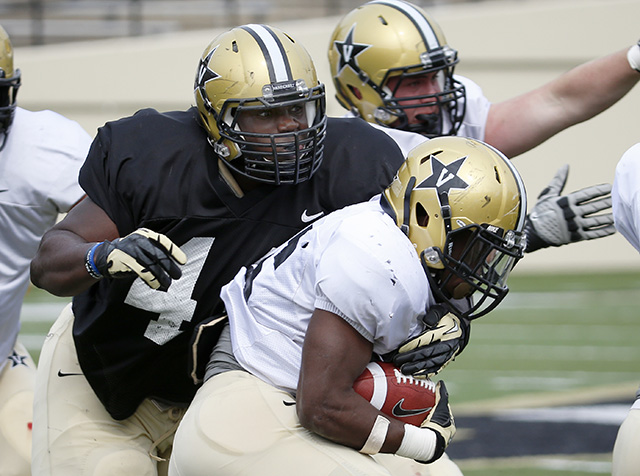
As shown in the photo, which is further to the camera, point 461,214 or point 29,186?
point 29,186

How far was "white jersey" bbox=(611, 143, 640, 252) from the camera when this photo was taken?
2.62 meters

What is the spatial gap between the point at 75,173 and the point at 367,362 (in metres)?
1.65

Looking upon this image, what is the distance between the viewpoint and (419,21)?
4.02 m

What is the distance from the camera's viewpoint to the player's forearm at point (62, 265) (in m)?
2.62

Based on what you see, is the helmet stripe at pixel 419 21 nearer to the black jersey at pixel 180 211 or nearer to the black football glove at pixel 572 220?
the black football glove at pixel 572 220

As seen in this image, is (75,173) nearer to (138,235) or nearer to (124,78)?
(138,235)

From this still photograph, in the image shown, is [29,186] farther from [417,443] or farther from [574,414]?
[574,414]

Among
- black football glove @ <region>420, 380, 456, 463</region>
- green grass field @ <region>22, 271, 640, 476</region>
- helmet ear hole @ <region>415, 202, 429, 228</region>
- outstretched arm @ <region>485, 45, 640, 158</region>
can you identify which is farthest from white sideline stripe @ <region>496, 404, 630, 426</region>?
helmet ear hole @ <region>415, 202, 429, 228</region>

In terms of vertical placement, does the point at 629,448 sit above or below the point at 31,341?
above

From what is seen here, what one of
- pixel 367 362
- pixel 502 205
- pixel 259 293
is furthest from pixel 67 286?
pixel 502 205

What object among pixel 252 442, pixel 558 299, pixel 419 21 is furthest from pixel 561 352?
pixel 252 442

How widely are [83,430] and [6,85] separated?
1328 mm

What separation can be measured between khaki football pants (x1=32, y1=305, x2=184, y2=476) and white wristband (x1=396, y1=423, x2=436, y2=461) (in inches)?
39.5

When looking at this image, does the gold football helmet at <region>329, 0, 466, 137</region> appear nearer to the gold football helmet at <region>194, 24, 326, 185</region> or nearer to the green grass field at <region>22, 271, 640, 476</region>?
the gold football helmet at <region>194, 24, 326, 185</region>
